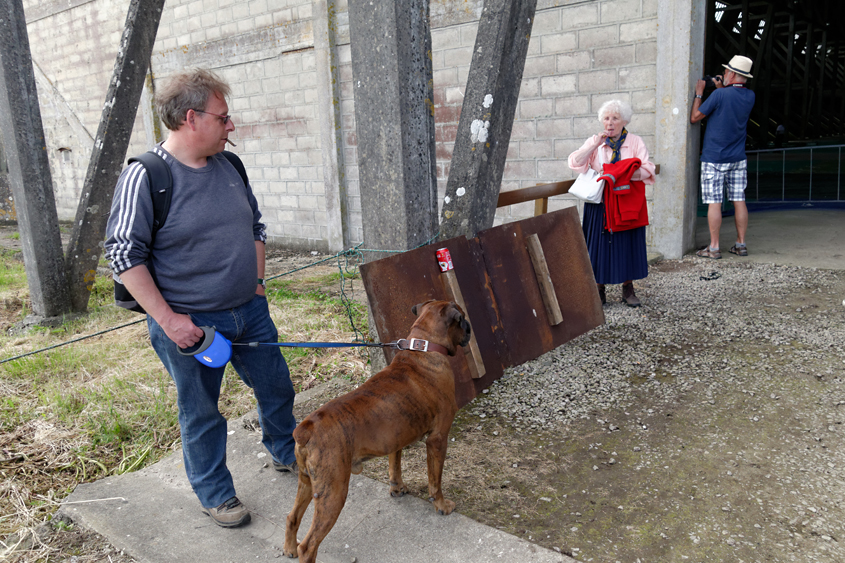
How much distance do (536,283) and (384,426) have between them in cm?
217

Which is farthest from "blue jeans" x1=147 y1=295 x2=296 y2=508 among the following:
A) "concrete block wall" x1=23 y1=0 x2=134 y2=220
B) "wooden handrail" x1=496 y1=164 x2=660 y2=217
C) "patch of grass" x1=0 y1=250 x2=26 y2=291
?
"concrete block wall" x1=23 y1=0 x2=134 y2=220

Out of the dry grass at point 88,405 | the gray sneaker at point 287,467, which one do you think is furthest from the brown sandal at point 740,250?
the gray sneaker at point 287,467

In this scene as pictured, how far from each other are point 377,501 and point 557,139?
543 cm

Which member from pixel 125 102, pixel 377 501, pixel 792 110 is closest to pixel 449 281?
pixel 377 501

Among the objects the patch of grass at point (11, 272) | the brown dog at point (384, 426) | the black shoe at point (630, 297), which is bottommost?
the black shoe at point (630, 297)

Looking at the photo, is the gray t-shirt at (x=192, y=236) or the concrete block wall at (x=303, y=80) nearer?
the gray t-shirt at (x=192, y=236)

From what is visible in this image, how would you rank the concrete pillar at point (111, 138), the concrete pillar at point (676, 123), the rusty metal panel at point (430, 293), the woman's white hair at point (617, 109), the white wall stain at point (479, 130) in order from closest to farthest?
the rusty metal panel at point (430, 293), the white wall stain at point (479, 130), the woman's white hair at point (617, 109), the concrete pillar at point (111, 138), the concrete pillar at point (676, 123)

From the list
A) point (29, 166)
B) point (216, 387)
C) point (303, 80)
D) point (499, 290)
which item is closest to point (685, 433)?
point (499, 290)

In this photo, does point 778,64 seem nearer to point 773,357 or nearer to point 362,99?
point 773,357

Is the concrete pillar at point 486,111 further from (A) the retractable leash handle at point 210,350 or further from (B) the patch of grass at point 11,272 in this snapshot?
(B) the patch of grass at point 11,272

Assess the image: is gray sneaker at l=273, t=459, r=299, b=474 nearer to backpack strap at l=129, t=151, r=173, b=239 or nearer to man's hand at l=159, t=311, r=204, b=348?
man's hand at l=159, t=311, r=204, b=348

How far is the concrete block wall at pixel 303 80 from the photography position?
6715 mm

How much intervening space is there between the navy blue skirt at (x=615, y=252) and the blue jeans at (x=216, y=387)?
10.9 feet

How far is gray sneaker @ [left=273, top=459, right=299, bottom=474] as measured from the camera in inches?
119
